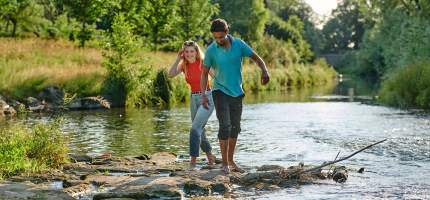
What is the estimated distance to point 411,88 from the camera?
95.5 ft

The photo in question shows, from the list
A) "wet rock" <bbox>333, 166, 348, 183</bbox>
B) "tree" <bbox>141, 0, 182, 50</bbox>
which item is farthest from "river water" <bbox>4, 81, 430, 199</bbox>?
"tree" <bbox>141, 0, 182, 50</bbox>

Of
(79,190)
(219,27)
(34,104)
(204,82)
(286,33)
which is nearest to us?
(79,190)

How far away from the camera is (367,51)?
87.9m

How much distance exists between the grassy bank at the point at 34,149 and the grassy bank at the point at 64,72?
17.1 m

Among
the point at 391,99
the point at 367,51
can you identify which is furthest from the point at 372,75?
the point at 391,99

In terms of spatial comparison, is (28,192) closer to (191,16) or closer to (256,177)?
(256,177)

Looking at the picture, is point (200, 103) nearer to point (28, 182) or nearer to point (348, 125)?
point (28, 182)

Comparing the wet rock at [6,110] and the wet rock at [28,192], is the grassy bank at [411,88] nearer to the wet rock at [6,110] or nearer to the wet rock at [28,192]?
the wet rock at [6,110]

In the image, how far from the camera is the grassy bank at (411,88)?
27.6 m

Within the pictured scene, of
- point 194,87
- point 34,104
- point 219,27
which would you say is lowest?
point 34,104

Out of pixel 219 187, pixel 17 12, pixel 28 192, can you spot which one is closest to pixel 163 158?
pixel 219 187

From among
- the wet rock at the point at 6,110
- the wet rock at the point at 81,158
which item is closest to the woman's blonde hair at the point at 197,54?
the wet rock at the point at 81,158

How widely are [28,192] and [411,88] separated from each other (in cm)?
2303

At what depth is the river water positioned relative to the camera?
10031 mm
